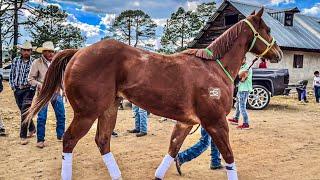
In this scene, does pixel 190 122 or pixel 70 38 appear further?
pixel 70 38

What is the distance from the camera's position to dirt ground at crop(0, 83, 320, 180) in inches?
211

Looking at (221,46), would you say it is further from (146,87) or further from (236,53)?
(146,87)

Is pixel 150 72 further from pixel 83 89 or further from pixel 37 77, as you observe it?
pixel 37 77

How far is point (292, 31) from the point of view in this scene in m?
29.3

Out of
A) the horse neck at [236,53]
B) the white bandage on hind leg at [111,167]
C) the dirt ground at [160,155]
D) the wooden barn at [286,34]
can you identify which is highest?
the wooden barn at [286,34]

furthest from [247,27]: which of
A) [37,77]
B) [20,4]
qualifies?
[20,4]

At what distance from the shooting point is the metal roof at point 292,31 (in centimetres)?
Result: 2639

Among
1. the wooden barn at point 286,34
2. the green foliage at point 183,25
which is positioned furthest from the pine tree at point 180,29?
the wooden barn at point 286,34

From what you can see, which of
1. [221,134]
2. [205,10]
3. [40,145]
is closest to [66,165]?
[221,134]

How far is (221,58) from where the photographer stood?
4652mm

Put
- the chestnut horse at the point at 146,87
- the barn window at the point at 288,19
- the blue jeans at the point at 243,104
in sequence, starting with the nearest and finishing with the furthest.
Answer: the chestnut horse at the point at 146,87
the blue jeans at the point at 243,104
the barn window at the point at 288,19

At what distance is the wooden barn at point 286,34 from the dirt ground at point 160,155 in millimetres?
17768

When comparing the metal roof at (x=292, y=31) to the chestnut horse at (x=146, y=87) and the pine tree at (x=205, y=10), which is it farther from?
the chestnut horse at (x=146, y=87)

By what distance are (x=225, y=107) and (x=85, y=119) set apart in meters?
1.63
